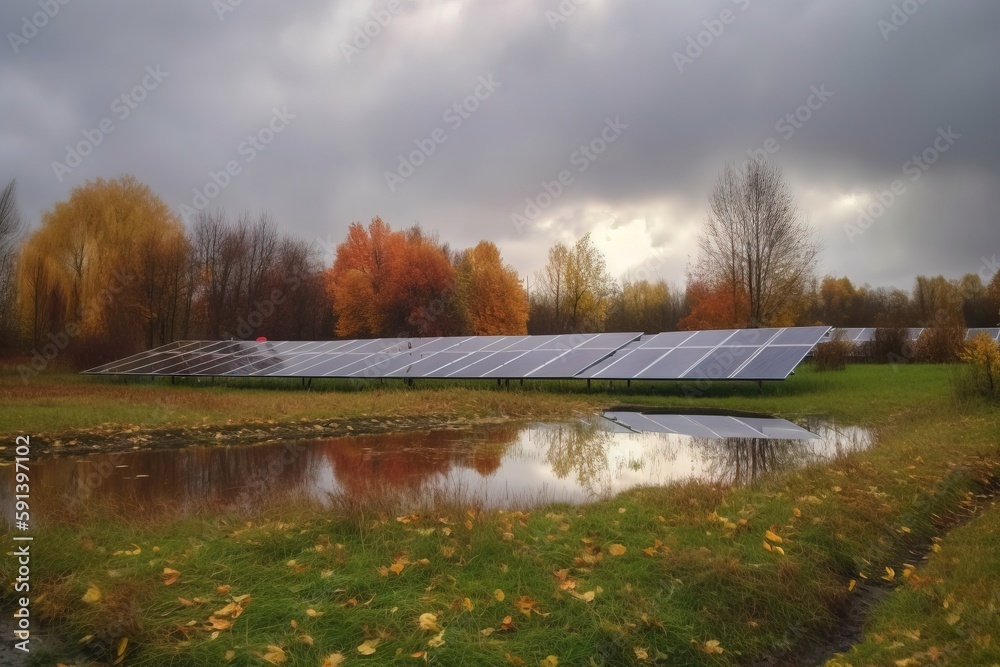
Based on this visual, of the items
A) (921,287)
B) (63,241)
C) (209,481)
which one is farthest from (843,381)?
(921,287)

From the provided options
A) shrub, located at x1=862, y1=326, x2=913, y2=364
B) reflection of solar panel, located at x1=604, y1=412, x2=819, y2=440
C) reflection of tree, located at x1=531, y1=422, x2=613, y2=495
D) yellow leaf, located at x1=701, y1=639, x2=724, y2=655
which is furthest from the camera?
shrub, located at x1=862, y1=326, x2=913, y2=364

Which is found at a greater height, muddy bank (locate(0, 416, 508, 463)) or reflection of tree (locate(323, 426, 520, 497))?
muddy bank (locate(0, 416, 508, 463))

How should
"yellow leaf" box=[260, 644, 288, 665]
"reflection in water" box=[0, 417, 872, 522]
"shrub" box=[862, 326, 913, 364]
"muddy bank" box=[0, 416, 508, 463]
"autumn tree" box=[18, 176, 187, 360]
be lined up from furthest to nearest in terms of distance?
"autumn tree" box=[18, 176, 187, 360], "shrub" box=[862, 326, 913, 364], "muddy bank" box=[0, 416, 508, 463], "reflection in water" box=[0, 417, 872, 522], "yellow leaf" box=[260, 644, 288, 665]

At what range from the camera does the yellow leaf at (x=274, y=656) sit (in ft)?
12.2

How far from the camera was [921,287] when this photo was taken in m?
64.4

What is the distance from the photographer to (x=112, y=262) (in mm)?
37844

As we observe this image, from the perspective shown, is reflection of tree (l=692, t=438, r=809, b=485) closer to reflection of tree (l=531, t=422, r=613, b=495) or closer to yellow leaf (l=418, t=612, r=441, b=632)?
reflection of tree (l=531, t=422, r=613, b=495)

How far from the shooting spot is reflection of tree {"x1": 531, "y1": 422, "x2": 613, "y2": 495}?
8914mm

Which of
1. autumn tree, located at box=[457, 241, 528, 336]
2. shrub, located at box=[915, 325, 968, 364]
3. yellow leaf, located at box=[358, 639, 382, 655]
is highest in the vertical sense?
autumn tree, located at box=[457, 241, 528, 336]


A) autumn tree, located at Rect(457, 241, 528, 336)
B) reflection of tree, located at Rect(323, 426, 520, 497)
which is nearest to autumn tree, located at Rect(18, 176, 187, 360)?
autumn tree, located at Rect(457, 241, 528, 336)

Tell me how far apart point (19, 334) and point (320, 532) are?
36828 mm

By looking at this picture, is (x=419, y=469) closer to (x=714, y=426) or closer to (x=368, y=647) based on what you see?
(x=368, y=647)

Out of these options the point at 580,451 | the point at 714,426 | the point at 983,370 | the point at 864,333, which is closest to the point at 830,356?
the point at 983,370

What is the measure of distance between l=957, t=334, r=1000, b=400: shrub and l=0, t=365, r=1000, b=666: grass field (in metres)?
8.32
